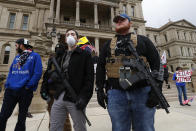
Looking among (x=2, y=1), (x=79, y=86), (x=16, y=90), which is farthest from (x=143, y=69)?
(x=2, y=1)

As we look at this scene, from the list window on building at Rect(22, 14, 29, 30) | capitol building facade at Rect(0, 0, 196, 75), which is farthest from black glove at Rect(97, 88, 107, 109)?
window on building at Rect(22, 14, 29, 30)

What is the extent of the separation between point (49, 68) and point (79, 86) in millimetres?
745

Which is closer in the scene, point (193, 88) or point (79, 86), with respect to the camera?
point (79, 86)

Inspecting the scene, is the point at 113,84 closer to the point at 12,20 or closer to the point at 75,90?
the point at 75,90

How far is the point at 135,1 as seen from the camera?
25859 mm

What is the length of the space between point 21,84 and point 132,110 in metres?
2.06

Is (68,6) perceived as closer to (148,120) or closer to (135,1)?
(135,1)

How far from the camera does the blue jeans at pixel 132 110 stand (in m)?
1.31

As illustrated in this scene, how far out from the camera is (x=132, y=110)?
136 cm

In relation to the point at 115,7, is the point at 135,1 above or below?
above

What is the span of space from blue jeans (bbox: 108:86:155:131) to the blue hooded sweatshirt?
169cm

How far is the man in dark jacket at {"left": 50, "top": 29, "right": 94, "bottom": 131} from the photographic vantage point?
1.51m

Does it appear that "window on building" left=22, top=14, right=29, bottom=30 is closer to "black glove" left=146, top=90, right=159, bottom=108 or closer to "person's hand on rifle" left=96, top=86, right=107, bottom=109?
"person's hand on rifle" left=96, top=86, right=107, bottom=109

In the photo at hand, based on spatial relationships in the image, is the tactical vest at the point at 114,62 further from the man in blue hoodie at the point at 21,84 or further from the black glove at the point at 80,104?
the man in blue hoodie at the point at 21,84
